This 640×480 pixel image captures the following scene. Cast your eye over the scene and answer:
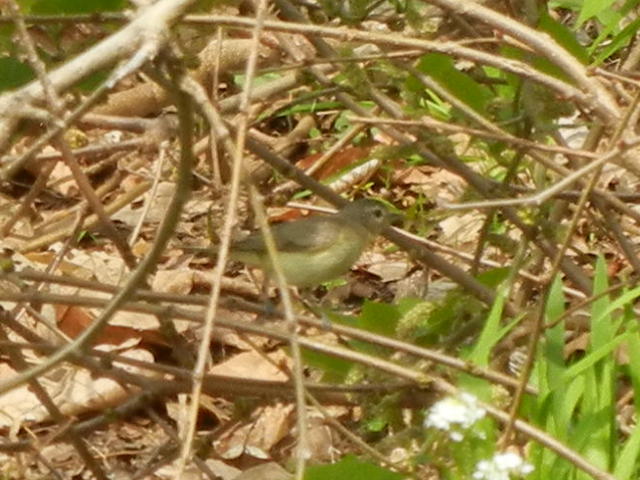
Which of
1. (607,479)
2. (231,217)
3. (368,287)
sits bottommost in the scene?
(607,479)

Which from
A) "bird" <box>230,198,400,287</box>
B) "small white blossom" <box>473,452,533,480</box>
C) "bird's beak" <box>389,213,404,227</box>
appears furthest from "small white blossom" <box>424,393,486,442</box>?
"bird's beak" <box>389,213,404,227</box>

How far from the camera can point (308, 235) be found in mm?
4840

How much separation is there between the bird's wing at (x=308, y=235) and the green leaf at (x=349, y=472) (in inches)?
90.5

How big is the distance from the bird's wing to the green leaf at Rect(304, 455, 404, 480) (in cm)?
230

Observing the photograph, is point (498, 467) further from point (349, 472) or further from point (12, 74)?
point (12, 74)

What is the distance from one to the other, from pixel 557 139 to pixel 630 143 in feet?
5.02

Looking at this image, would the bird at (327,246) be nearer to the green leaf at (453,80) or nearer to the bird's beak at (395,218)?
the bird's beak at (395,218)

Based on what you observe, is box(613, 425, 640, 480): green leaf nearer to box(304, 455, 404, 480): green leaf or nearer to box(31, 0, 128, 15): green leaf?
box(304, 455, 404, 480): green leaf

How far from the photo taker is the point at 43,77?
69.9 inches

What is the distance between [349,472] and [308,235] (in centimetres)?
249

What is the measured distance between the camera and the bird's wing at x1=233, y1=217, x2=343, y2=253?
15.6ft

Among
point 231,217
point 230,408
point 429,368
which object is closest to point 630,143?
point 231,217

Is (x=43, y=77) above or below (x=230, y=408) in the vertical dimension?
below

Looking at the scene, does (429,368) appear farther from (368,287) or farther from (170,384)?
(368,287)
